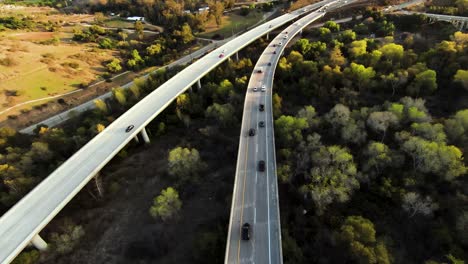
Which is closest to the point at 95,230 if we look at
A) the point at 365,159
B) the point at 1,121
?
the point at 365,159

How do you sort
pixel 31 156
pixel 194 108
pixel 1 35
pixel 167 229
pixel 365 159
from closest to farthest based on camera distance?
pixel 167 229
pixel 365 159
pixel 31 156
pixel 194 108
pixel 1 35

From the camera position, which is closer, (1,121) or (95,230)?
(95,230)

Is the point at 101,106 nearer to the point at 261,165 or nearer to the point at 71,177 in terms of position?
the point at 71,177

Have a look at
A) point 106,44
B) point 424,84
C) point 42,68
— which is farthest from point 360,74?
point 106,44

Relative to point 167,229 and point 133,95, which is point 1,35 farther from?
point 167,229

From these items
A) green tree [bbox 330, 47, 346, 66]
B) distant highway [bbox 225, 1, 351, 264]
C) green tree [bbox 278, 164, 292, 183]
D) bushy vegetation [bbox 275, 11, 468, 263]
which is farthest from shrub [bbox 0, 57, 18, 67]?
green tree [bbox 330, 47, 346, 66]

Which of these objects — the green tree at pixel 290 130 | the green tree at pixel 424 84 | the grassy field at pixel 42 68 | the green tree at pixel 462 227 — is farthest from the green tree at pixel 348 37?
the grassy field at pixel 42 68
